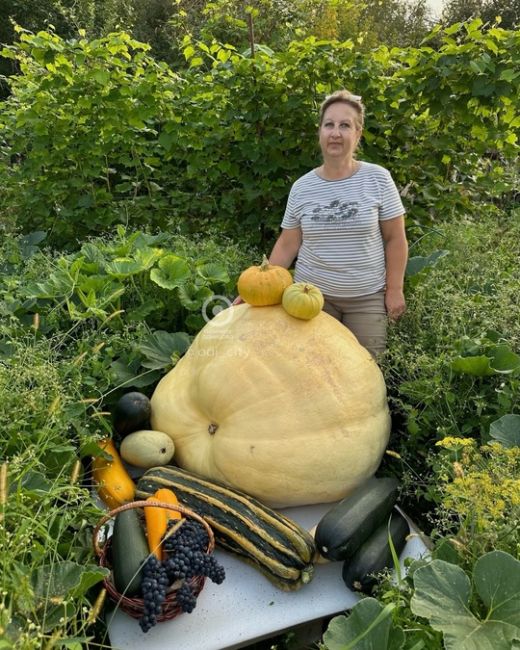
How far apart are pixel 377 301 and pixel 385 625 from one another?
1.78m

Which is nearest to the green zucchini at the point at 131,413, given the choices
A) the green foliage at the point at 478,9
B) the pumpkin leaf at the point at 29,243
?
the pumpkin leaf at the point at 29,243

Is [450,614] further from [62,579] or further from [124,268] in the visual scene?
[124,268]

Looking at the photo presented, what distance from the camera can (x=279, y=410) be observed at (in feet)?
7.18

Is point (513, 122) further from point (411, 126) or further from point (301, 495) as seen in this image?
point (301, 495)

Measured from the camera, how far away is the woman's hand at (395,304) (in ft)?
9.34

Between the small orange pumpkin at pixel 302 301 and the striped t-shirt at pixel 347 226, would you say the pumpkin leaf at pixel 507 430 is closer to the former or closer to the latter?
the small orange pumpkin at pixel 302 301

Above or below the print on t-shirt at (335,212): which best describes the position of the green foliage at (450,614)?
below

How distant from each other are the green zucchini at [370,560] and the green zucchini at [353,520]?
2 cm

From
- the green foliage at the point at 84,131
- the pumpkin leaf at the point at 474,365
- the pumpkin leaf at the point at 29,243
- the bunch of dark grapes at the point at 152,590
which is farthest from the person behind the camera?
the green foliage at the point at 84,131

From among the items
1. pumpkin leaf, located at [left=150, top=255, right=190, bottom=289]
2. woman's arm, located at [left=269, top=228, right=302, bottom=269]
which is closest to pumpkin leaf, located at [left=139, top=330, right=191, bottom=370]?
pumpkin leaf, located at [left=150, top=255, right=190, bottom=289]

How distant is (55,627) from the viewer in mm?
1362

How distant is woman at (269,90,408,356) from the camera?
2766 millimetres

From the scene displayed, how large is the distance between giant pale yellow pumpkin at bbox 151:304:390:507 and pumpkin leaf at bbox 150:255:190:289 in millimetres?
548

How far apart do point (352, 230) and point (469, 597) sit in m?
1.82
